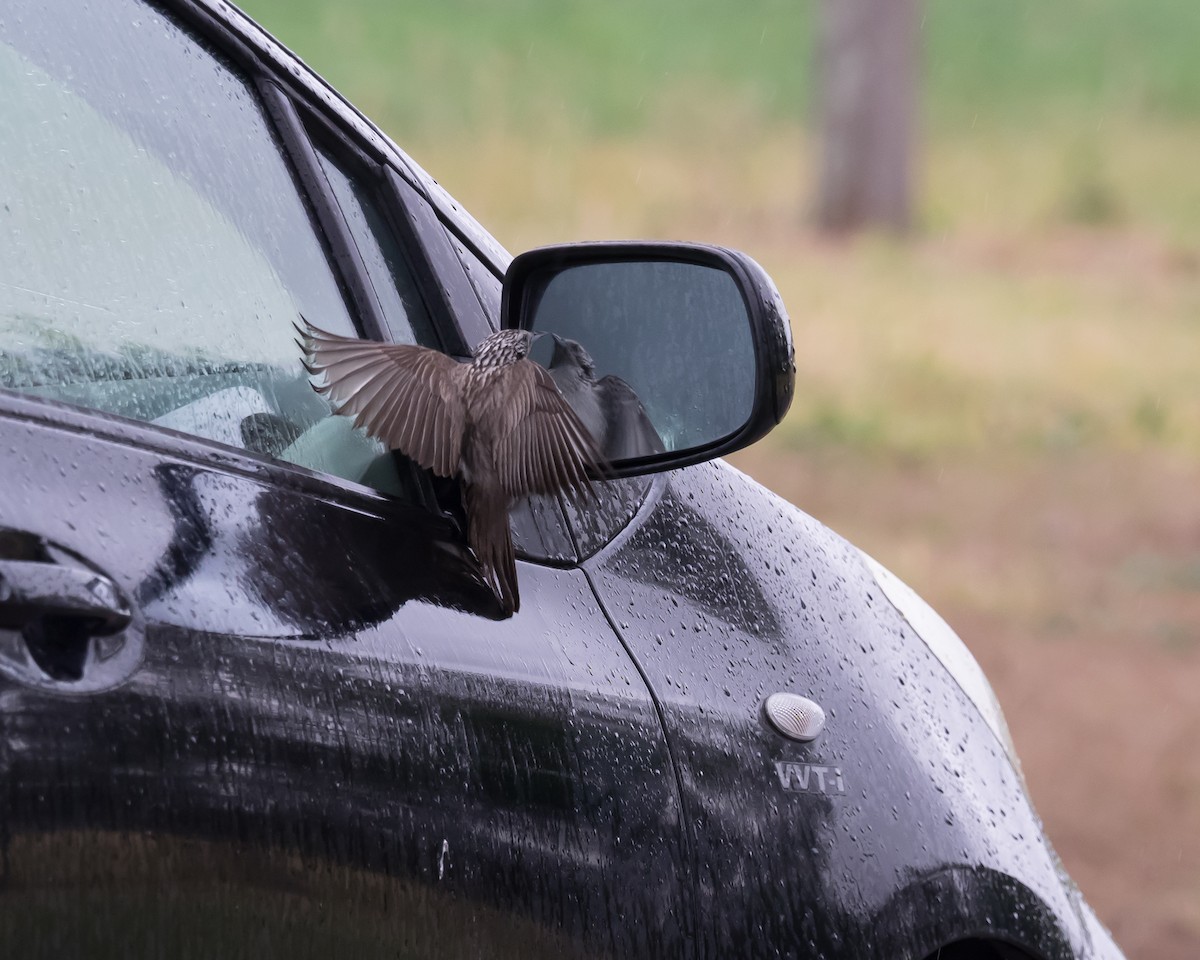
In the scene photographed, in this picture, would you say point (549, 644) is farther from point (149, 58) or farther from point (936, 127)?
point (936, 127)

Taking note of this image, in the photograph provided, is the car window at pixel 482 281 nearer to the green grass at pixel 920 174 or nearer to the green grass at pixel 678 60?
the green grass at pixel 920 174

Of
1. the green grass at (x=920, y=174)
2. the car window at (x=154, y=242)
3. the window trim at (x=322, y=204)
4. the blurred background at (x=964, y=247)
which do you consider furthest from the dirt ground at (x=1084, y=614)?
the car window at (x=154, y=242)

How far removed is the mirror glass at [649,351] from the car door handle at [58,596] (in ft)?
2.53

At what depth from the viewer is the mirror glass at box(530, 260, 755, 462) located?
229 centimetres

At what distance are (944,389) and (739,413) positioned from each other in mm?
10180

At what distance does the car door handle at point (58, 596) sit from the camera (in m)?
1.57

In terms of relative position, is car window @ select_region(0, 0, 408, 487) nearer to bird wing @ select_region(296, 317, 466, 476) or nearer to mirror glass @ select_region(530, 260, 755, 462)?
bird wing @ select_region(296, 317, 466, 476)

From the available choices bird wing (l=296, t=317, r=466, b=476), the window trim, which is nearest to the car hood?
bird wing (l=296, t=317, r=466, b=476)

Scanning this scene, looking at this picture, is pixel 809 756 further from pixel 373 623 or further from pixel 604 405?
pixel 373 623

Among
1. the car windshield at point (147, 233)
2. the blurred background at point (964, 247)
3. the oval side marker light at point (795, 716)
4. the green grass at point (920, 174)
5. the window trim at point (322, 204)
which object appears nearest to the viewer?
the car windshield at point (147, 233)

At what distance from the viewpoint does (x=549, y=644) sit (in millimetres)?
2133

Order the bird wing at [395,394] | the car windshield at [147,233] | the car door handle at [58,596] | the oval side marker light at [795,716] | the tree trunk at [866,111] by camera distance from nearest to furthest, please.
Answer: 1. the car door handle at [58,596]
2. the car windshield at [147,233]
3. the bird wing at [395,394]
4. the oval side marker light at [795,716]
5. the tree trunk at [866,111]

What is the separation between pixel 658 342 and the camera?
242cm

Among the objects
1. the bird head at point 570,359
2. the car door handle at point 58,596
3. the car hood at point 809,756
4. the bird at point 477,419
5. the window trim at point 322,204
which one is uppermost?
the window trim at point 322,204
